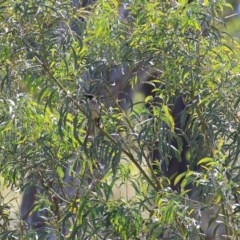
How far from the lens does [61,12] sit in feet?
8.26

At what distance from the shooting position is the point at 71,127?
2.49m

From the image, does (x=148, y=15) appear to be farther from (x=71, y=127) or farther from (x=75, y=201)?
(x=75, y=201)

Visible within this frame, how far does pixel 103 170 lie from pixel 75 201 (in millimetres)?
154

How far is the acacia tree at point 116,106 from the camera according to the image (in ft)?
7.72

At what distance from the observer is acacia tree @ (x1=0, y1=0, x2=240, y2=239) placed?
2.35m

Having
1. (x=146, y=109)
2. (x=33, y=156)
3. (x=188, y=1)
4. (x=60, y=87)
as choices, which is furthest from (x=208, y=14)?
(x=33, y=156)

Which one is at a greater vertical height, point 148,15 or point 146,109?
point 148,15

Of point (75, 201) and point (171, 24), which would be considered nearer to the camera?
point (171, 24)

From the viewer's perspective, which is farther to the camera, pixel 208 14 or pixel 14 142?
pixel 14 142

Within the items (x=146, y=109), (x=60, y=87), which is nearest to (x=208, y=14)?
(x=146, y=109)

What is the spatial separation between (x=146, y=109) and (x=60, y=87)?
1.07 ft

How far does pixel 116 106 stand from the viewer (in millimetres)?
2617

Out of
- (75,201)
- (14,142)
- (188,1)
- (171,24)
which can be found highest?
(188,1)

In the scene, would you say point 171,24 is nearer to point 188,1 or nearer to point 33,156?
point 188,1
